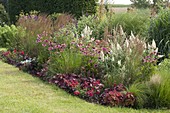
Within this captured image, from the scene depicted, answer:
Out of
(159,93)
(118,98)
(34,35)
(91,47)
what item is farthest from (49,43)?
(159,93)

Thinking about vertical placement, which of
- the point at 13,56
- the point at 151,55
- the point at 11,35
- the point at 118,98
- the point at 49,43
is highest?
the point at 151,55

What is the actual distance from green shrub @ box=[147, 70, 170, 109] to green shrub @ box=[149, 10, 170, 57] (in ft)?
9.37

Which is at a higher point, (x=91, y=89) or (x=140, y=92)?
(x=140, y=92)

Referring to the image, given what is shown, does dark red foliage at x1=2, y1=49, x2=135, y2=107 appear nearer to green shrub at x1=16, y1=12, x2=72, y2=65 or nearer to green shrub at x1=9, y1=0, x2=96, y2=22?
green shrub at x1=16, y1=12, x2=72, y2=65

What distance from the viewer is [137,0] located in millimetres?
32531

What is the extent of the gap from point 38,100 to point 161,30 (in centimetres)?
426

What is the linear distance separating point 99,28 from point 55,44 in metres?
3.55

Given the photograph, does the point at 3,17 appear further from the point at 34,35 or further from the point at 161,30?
the point at 161,30

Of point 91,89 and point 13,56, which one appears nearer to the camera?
point 91,89

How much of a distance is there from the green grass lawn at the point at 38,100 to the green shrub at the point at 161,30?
10.4 ft

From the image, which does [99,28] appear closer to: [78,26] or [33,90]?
[78,26]

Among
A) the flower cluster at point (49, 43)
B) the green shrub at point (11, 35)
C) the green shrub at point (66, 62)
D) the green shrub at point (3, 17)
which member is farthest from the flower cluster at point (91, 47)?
the green shrub at point (3, 17)

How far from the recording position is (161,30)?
32.4ft

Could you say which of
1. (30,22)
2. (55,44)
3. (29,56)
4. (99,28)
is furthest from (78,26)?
(55,44)
